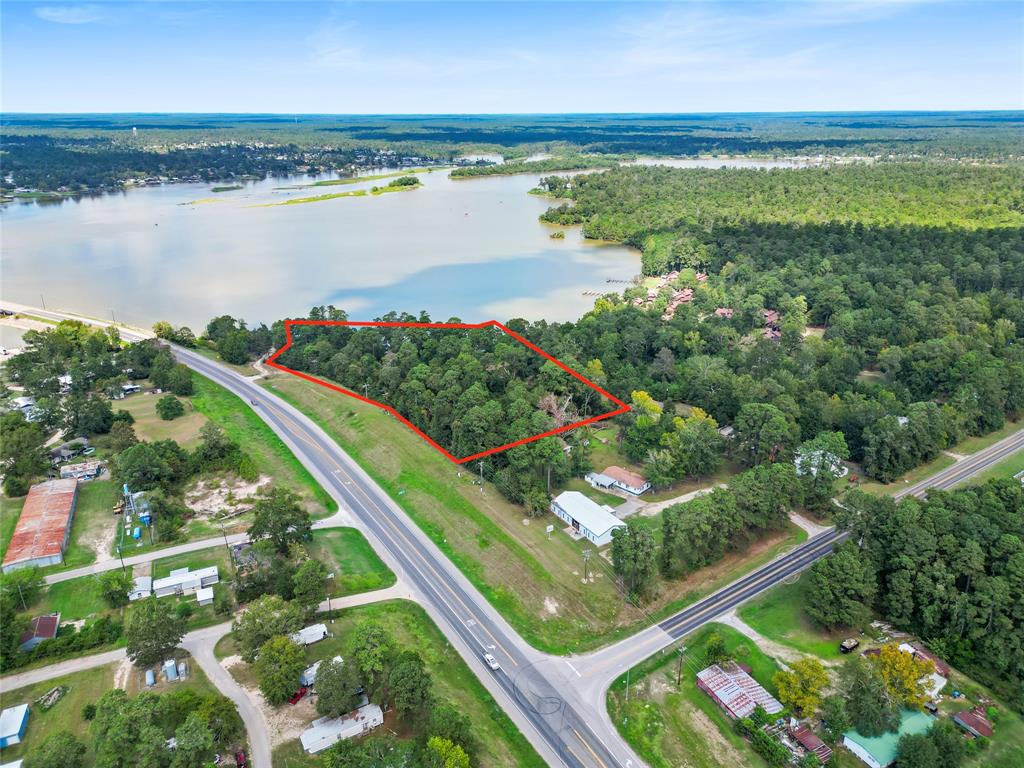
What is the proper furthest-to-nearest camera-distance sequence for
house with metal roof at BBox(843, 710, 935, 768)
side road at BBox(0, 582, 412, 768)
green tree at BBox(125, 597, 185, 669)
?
green tree at BBox(125, 597, 185, 669) < side road at BBox(0, 582, 412, 768) < house with metal roof at BBox(843, 710, 935, 768)

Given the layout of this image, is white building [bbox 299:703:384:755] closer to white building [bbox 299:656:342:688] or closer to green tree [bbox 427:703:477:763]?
white building [bbox 299:656:342:688]

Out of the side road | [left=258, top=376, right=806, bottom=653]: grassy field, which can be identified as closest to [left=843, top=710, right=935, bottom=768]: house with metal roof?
[left=258, top=376, right=806, bottom=653]: grassy field

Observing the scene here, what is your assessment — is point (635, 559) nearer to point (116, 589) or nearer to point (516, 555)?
point (516, 555)

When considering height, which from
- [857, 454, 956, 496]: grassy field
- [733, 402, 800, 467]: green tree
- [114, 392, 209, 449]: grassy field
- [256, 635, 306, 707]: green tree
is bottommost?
[857, 454, 956, 496]: grassy field

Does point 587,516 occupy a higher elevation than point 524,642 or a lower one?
higher

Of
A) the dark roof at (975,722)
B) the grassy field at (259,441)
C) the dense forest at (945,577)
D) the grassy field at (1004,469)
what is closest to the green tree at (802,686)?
the dense forest at (945,577)

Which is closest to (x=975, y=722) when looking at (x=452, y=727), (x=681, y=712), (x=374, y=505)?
(x=681, y=712)
